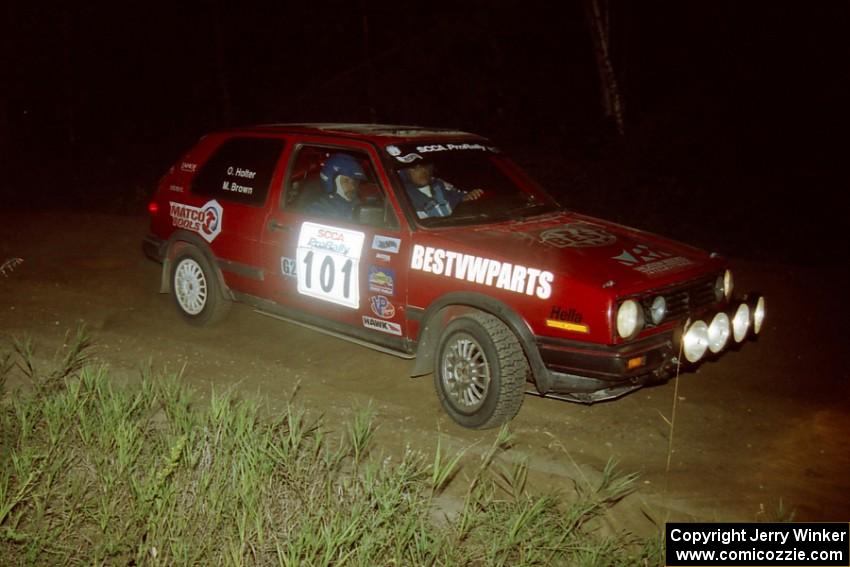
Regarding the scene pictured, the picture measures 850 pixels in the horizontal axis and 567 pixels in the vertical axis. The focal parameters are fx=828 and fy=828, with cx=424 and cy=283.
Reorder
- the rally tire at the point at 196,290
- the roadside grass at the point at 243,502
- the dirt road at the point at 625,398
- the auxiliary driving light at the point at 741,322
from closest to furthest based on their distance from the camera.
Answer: the roadside grass at the point at 243,502 → the dirt road at the point at 625,398 → the auxiliary driving light at the point at 741,322 → the rally tire at the point at 196,290

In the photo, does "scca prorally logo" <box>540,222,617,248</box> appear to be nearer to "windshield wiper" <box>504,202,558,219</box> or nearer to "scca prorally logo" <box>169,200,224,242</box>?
"windshield wiper" <box>504,202,558,219</box>

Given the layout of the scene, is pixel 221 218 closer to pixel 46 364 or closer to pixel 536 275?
pixel 46 364

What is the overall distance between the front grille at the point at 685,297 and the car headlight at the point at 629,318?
0.08 meters

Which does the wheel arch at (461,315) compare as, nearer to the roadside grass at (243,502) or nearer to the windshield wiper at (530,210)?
the roadside grass at (243,502)

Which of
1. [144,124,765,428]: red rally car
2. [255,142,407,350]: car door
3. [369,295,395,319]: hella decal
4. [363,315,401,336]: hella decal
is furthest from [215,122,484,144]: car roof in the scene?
[363,315,401,336]: hella decal

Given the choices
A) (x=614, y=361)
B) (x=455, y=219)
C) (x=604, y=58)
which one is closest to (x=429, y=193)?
(x=455, y=219)

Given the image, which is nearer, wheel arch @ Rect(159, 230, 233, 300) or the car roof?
the car roof

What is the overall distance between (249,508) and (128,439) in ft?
2.84

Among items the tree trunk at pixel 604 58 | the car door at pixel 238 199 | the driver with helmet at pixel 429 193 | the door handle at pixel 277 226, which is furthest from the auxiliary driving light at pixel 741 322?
the tree trunk at pixel 604 58

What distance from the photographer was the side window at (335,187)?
571cm

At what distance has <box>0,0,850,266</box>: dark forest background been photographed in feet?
39.5

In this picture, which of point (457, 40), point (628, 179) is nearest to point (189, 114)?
point (457, 40)

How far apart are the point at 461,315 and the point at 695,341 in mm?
1340

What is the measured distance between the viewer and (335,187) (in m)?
5.93
